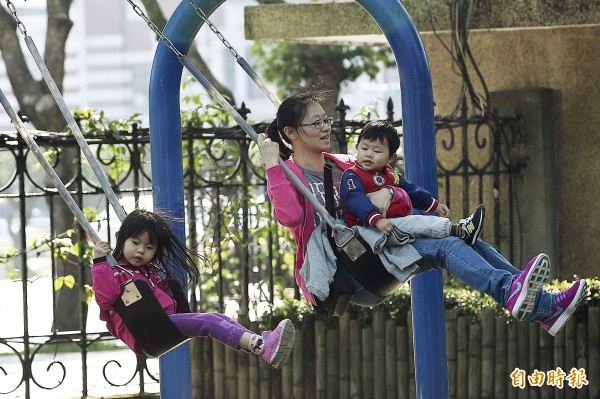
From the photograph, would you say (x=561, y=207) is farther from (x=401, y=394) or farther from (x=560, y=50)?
(x=401, y=394)

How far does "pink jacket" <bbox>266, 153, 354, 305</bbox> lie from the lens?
4.72 meters

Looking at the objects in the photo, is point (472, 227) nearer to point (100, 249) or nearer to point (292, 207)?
point (292, 207)

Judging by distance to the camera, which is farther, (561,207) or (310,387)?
(561,207)

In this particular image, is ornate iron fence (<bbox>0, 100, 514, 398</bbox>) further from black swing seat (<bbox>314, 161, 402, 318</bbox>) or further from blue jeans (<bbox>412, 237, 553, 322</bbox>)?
blue jeans (<bbox>412, 237, 553, 322</bbox>)

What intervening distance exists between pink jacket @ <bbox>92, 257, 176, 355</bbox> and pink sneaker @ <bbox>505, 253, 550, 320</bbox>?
1293mm

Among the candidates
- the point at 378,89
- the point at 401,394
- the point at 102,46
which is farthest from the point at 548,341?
the point at 102,46

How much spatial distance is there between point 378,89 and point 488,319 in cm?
2455

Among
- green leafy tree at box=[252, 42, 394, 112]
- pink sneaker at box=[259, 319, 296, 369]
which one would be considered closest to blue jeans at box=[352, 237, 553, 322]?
pink sneaker at box=[259, 319, 296, 369]

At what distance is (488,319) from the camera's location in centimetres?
718

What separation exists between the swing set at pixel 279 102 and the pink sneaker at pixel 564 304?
0.60 m

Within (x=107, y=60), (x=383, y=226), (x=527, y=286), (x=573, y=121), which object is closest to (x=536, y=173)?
(x=573, y=121)

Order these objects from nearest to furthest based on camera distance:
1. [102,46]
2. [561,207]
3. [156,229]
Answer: [156,229], [561,207], [102,46]

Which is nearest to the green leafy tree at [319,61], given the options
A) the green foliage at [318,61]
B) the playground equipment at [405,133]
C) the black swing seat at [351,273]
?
the green foliage at [318,61]

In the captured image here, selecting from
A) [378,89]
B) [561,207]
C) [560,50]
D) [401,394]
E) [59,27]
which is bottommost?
[401,394]
